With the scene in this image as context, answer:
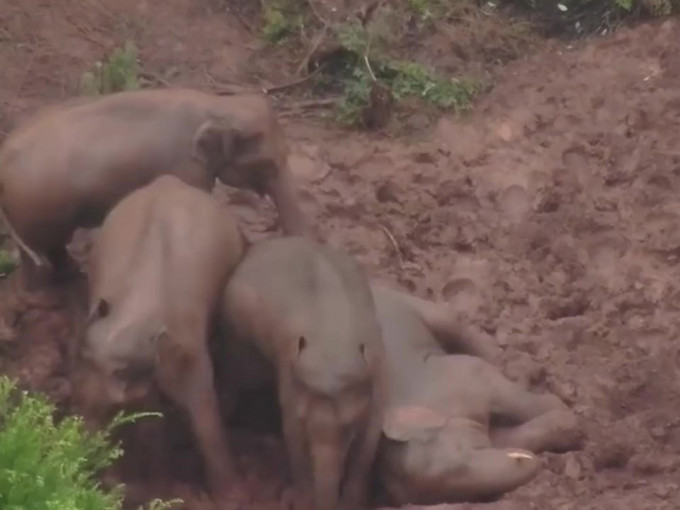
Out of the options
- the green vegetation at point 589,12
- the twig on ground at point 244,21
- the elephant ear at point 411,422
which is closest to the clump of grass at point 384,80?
the twig on ground at point 244,21

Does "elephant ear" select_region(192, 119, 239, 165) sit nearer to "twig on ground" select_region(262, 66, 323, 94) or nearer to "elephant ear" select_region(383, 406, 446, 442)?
"elephant ear" select_region(383, 406, 446, 442)

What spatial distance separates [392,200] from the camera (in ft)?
16.3

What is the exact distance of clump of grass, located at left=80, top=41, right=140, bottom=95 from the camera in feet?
16.7

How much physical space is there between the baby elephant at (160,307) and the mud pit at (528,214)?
161 millimetres

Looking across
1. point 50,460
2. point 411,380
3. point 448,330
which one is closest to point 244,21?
point 448,330

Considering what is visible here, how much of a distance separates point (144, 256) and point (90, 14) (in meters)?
2.26

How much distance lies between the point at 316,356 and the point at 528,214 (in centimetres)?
158

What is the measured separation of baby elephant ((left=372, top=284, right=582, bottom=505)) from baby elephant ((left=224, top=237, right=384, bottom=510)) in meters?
0.09

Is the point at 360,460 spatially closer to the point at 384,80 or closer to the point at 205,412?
the point at 205,412

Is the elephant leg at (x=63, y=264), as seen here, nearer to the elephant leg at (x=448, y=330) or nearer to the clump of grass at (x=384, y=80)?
the elephant leg at (x=448, y=330)

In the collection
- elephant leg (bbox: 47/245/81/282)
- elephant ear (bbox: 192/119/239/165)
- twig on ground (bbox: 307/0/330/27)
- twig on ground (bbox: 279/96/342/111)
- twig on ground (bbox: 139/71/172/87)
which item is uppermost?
twig on ground (bbox: 307/0/330/27)

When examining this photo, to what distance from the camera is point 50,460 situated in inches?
127

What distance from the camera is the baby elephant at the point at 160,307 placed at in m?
3.53

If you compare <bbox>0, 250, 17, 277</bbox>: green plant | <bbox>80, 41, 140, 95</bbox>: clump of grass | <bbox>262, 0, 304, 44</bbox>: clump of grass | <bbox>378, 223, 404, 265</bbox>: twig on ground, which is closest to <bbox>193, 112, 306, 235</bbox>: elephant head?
<bbox>378, 223, 404, 265</bbox>: twig on ground
